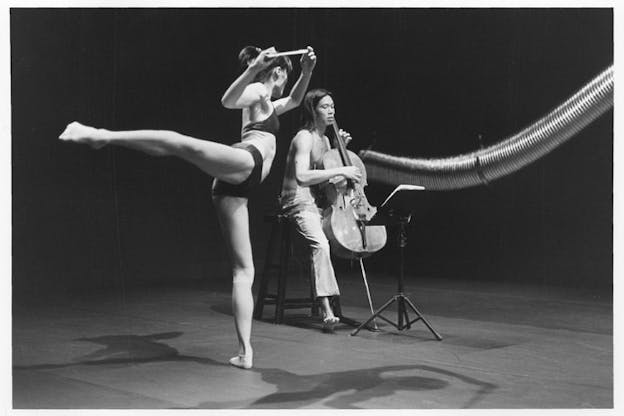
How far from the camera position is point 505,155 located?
6.97m

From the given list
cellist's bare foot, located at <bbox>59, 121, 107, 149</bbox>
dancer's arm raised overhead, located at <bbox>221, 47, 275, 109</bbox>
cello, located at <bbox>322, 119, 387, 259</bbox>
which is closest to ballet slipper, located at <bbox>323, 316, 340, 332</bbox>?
cello, located at <bbox>322, 119, 387, 259</bbox>

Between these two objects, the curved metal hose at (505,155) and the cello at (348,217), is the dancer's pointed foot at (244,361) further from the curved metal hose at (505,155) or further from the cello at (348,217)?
the curved metal hose at (505,155)

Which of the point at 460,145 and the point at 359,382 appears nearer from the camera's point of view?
the point at 359,382

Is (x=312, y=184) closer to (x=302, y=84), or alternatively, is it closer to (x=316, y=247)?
(x=316, y=247)

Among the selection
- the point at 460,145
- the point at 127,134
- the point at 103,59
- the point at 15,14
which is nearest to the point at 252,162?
the point at 127,134

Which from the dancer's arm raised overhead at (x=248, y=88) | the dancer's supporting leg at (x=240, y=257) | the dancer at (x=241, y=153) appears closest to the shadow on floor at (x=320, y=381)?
the dancer's supporting leg at (x=240, y=257)

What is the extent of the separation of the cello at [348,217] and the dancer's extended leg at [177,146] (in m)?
1.18

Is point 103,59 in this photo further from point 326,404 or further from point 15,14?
point 326,404

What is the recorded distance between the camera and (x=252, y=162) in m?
3.63

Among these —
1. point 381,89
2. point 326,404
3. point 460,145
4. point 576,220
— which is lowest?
point 326,404

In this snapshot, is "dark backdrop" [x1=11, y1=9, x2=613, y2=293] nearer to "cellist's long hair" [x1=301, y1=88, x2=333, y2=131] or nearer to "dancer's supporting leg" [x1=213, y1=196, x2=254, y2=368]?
"cellist's long hair" [x1=301, y1=88, x2=333, y2=131]

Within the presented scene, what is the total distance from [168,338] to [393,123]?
3912 millimetres

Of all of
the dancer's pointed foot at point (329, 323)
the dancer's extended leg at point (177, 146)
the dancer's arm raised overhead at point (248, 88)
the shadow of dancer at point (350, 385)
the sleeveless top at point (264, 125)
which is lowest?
the shadow of dancer at point (350, 385)

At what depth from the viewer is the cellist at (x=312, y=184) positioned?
187 inches
